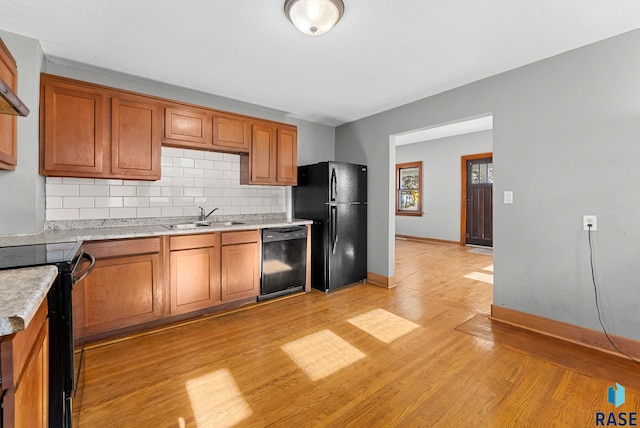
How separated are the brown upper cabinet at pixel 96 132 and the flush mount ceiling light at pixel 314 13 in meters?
1.77

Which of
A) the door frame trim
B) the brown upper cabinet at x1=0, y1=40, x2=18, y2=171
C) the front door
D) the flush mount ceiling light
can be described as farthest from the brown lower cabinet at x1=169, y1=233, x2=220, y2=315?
the front door

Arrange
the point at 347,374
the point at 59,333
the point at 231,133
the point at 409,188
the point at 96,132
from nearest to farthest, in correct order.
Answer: the point at 59,333
the point at 347,374
the point at 96,132
the point at 231,133
the point at 409,188

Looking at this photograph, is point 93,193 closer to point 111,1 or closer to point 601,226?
point 111,1

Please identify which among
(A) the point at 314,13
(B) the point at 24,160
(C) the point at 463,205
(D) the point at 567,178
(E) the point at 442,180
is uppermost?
(A) the point at 314,13

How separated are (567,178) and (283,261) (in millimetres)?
2893

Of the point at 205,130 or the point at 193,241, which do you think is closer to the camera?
the point at 193,241

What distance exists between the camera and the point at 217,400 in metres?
1.75

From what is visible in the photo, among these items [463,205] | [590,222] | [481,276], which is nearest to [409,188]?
[463,205]

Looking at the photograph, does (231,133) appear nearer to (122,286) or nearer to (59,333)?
(122,286)

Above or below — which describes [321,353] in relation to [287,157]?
below

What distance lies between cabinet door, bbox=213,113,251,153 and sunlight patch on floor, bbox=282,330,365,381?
7.38 feet

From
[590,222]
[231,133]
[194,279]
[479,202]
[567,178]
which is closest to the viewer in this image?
[590,222]

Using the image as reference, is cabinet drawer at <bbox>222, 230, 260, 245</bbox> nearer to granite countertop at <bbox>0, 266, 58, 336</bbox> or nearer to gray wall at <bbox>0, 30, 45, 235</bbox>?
gray wall at <bbox>0, 30, 45, 235</bbox>

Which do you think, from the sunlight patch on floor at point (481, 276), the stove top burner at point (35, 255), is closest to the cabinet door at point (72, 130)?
the stove top burner at point (35, 255)
